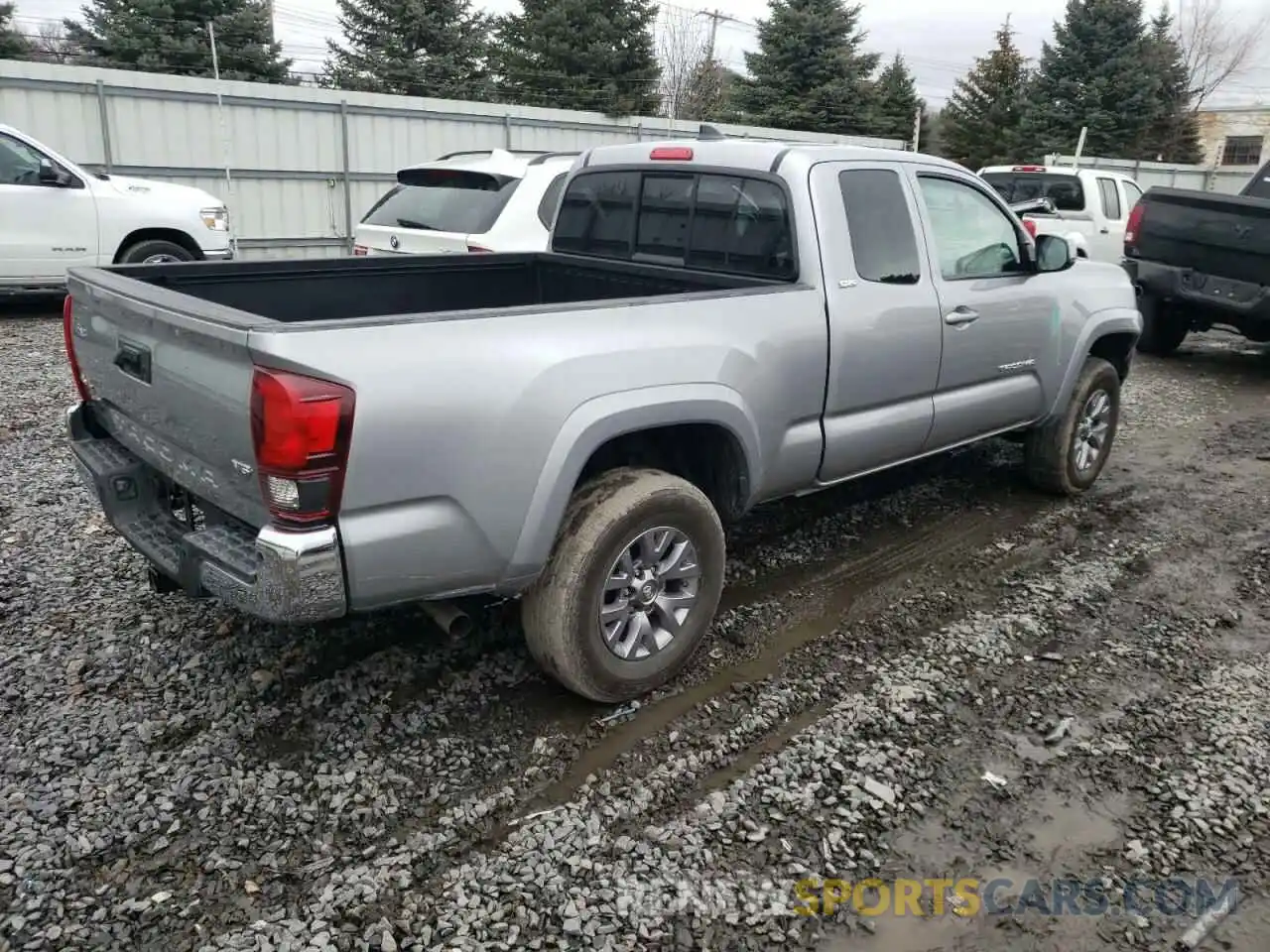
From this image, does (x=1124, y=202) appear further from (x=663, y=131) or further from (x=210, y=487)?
(x=210, y=487)

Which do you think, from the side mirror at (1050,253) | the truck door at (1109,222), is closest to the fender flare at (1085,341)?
the side mirror at (1050,253)

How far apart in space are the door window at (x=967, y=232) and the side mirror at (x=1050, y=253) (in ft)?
0.30

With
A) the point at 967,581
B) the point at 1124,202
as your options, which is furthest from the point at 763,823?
the point at 1124,202

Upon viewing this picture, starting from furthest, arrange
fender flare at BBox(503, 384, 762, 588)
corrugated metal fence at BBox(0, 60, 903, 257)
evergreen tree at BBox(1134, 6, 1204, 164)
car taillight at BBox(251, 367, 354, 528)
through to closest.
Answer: evergreen tree at BBox(1134, 6, 1204, 164), corrugated metal fence at BBox(0, 60, 903, 257), fender flare at BBox(503, 384, 762, 588), car taillight at BBox(251, 367, 354, 528)

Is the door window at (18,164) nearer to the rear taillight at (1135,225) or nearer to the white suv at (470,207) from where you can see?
the white suv at (470,207)

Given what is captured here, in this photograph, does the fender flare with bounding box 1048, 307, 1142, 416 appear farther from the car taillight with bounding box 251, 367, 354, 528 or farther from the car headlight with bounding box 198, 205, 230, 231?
the car headlight with bounding box 198, 205, 230, 231

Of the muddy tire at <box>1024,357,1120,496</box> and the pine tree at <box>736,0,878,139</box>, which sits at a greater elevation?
the pine tree at <box>736,0,878,139</box>

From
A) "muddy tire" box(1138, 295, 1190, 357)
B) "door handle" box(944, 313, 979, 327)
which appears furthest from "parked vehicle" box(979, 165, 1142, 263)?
"door handle" box(944, 313, 979, 327)

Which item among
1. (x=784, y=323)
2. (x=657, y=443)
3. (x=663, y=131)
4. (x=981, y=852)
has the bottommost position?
(x=981, y=852)

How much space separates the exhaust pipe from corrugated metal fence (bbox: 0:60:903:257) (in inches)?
462

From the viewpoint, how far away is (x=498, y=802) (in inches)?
115

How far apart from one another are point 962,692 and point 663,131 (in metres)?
16.1

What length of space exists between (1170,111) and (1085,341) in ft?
122

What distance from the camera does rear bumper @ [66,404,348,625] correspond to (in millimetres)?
2604
